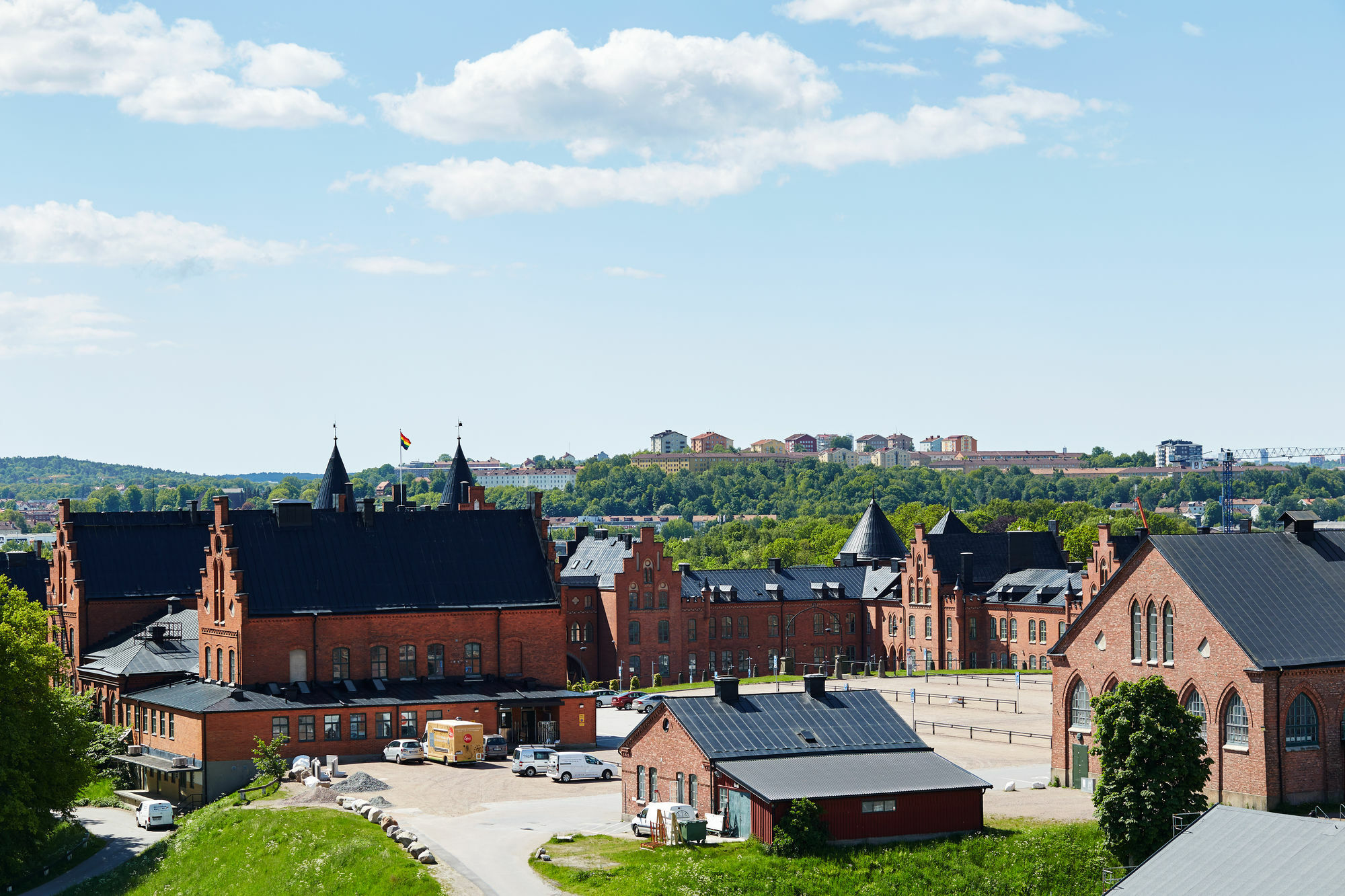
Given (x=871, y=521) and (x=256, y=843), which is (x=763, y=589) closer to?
(x=871, y=521)

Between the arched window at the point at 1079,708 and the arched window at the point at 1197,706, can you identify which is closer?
the arched window at the point at 1197,706

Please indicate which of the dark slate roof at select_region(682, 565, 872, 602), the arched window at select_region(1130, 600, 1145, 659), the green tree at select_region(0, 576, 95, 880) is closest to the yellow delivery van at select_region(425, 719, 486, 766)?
the green tree at select_region(0, 576, 95, 880)

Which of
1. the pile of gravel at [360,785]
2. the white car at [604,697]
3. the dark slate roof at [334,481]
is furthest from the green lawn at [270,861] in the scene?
the dark slate roof at [334,481]

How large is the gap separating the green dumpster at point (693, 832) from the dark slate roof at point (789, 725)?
3.09 meters

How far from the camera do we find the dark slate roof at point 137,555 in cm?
9619

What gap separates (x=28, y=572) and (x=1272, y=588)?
84.2 metres

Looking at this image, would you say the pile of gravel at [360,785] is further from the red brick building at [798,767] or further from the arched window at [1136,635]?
the arched window at [1136,635]

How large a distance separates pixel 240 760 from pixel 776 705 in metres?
26.8

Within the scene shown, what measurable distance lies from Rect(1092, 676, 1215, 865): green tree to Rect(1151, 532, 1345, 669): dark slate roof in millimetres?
5150

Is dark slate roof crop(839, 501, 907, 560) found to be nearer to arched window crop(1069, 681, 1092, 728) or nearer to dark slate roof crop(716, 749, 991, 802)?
arched window crop(1069, 681, 1092, 728)

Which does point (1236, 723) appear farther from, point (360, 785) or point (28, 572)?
point (28, 572)

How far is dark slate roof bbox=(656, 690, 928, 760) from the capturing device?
61.2 m

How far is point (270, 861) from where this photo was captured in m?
59.9

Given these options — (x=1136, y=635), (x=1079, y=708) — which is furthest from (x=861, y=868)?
(x=1136, y=635)
